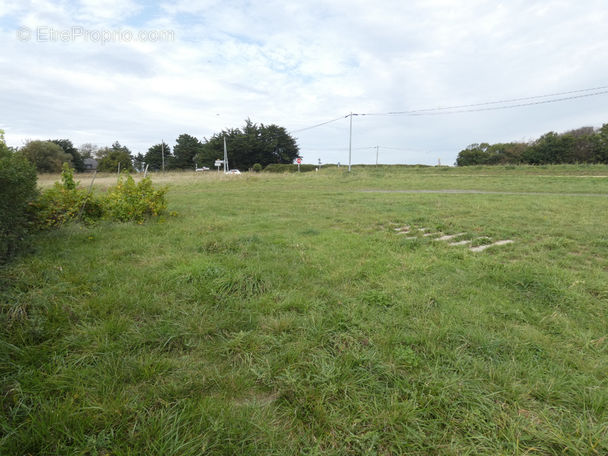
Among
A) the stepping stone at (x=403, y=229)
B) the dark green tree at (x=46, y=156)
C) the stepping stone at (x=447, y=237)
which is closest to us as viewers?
the stepping stone at (x=447, y=237)

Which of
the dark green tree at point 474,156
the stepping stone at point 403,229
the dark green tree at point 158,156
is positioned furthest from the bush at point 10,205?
the dark green tree at point 158,156

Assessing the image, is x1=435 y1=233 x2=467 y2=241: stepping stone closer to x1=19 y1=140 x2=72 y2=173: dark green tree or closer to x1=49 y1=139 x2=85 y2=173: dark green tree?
x1=19 y1=140 x2=72 y2=173: dark green tree

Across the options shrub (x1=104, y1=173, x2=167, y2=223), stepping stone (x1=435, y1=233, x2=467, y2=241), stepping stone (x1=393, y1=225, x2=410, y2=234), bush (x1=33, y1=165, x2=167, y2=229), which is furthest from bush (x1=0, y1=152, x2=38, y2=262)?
stepping stone (x1=435, y1=233, x2=467, y2=241)

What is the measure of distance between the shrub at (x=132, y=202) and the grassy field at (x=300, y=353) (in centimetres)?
208

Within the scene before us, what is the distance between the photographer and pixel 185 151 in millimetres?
66750

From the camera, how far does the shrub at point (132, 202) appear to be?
585cm

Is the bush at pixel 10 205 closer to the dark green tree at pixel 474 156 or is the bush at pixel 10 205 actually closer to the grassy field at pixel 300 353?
the grassy field at pixel 300 353

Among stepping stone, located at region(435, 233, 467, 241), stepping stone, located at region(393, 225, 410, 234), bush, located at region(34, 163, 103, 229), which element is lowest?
stepping stone, located at region(435, 233, 467, 241)

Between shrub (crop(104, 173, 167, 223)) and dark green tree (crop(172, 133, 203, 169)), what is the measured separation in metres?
65.5

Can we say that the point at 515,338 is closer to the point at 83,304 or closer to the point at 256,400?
the point at 256,400

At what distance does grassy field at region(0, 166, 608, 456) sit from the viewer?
4.50ft

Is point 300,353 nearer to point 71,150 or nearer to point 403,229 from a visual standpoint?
point 403,229

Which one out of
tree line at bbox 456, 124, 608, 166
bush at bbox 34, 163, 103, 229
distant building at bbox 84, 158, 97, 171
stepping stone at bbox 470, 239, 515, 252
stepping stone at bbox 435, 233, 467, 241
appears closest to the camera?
stepping stone at bbox 470, 239, 515, 252

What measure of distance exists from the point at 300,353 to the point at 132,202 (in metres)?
5.58
